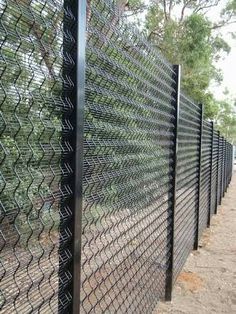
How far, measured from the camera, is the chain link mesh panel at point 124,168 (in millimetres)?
2303

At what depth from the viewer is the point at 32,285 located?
173cm

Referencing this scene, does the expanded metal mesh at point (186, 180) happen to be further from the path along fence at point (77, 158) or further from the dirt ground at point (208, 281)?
the path along fence at point (77, 158)

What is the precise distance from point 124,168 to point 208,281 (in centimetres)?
279

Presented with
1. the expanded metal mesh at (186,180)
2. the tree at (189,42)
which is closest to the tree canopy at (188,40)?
the tree at (189,42)

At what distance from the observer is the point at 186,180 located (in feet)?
17.5

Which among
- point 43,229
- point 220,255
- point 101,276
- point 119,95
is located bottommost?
point 220,255

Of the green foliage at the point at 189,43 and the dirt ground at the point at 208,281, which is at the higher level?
the green foliage at the point at 189,43

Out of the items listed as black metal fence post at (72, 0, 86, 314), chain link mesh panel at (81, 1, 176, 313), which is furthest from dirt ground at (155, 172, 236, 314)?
black metal fence post at (72, 0, 86, 314)

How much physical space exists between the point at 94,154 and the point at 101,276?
0.86m

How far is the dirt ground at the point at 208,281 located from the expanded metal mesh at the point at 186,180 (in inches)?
6.7

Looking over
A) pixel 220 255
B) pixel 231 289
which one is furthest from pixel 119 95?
pixel 220 255

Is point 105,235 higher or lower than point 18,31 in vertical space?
lower

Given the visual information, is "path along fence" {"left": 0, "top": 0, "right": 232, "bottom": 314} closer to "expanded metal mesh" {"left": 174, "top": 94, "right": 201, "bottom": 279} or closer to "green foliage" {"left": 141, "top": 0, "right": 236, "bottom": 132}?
"expanded metal mesh" {"left": 174, "top": 94, "right": 201, "bottom": 279}

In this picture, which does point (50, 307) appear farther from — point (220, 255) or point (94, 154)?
point (220, 255)
